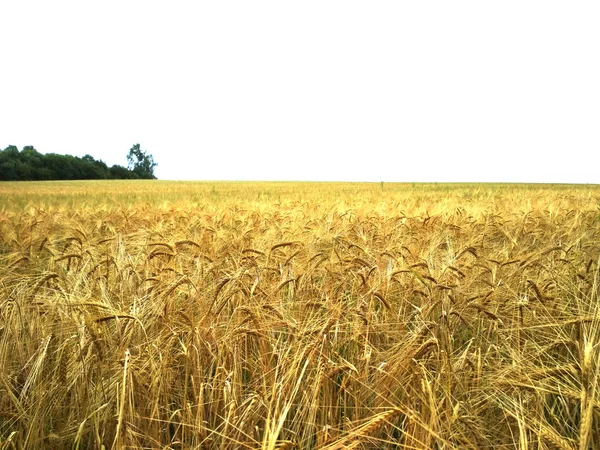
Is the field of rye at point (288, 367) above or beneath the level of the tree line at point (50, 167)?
beneath

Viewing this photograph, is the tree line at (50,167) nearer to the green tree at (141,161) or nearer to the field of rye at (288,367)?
the green tree at (141,161)

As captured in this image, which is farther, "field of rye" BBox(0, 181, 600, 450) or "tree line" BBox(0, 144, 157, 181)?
"tree line" BBox(0, 144, 157, 181)

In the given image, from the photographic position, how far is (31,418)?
1.54 m

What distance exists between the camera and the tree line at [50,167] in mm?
52578

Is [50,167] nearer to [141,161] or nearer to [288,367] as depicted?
[141,161]

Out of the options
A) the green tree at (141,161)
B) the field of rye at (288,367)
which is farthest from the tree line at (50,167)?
the field of rye at (288,367)

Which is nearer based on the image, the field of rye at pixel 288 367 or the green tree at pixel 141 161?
the field of rye at pixel 288 367

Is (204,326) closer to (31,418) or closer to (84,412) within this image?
(84,412)

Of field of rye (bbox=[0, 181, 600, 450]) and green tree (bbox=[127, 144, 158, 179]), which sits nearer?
field of rye (bbox=[0, 181, 600, 450])

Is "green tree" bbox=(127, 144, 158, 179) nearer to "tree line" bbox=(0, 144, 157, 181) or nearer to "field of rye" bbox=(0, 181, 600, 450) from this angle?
"tree line" bbox=(0, 144, 157, 181)

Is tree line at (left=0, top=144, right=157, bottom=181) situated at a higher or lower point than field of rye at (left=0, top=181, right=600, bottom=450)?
higher

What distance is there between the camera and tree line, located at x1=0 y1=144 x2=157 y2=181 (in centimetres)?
5258

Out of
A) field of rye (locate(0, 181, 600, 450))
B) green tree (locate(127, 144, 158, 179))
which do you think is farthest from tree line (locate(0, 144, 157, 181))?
field of rye (locate(0, 181, 600, 450))

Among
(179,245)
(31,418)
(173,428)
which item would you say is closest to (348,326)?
(173,428)
